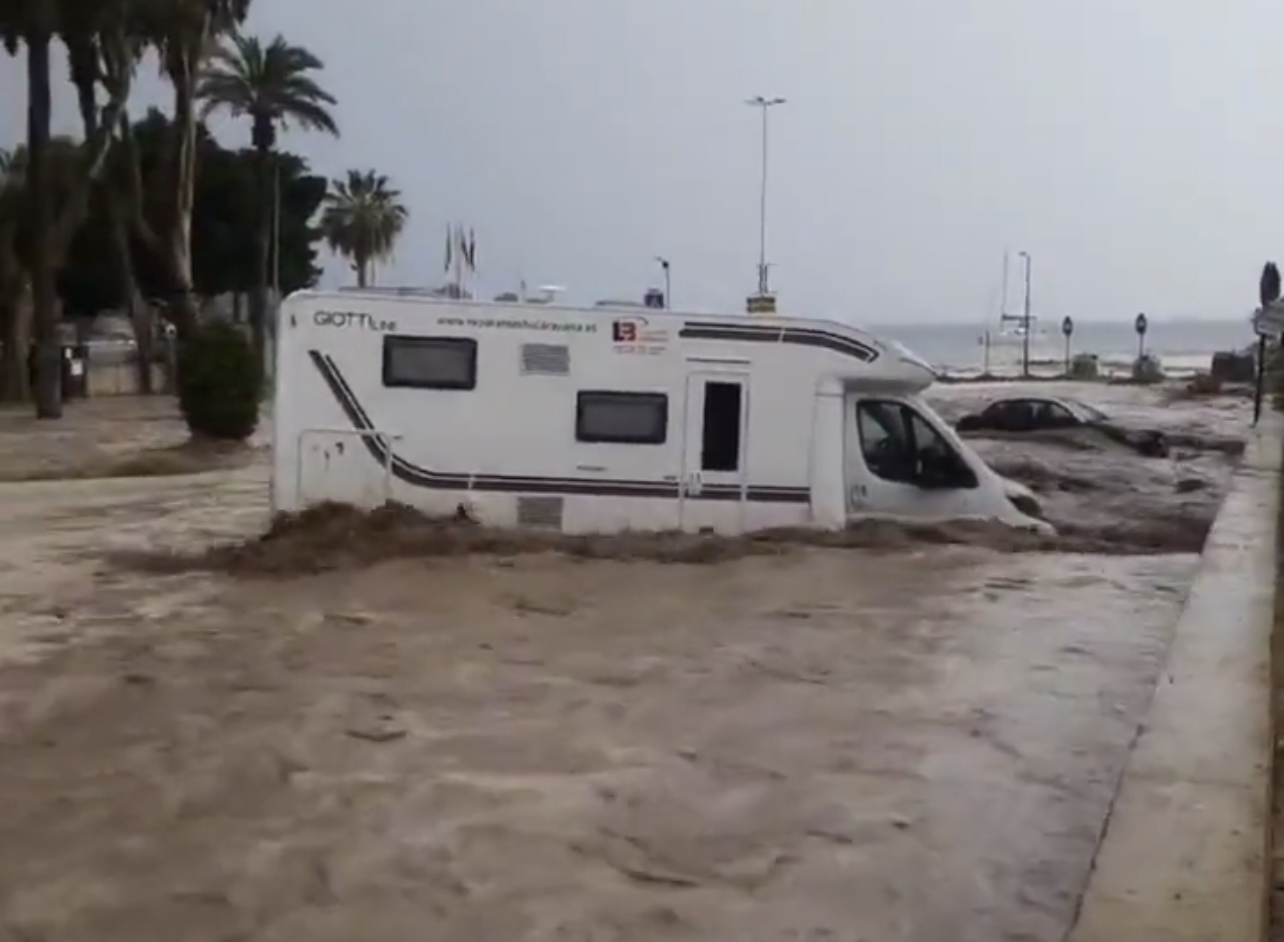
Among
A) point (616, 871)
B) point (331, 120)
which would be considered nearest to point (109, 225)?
point (331, 120)

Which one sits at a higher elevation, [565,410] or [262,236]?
[262,236]

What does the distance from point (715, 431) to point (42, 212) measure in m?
28.8

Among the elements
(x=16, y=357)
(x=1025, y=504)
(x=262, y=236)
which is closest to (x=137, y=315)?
(x=16, y=357)

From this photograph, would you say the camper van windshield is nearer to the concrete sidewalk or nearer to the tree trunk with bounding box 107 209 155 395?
the concrete sidewalk

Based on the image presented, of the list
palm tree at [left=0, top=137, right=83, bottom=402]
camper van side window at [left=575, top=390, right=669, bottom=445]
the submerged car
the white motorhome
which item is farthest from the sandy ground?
palm tree at [left=0, top=137, right=83, bottom=402]

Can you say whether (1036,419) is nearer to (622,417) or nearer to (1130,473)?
(1130,473)

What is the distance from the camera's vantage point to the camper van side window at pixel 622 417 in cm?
1712

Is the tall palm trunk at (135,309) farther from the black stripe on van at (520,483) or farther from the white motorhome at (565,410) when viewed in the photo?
the black stripe on van at (520,483)

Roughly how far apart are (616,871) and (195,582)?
9.74 m

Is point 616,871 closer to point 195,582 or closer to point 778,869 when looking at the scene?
point 778,869

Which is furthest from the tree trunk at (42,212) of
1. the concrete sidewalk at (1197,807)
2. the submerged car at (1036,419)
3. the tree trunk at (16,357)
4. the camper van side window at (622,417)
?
the concrete sidewalk at (1197,807)

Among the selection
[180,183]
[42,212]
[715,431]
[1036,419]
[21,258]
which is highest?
[180,183]

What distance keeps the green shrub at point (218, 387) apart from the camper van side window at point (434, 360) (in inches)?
678

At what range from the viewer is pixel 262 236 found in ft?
202
